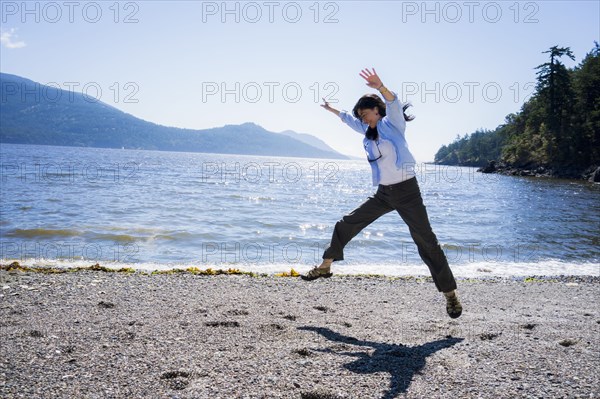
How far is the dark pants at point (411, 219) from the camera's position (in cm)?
511

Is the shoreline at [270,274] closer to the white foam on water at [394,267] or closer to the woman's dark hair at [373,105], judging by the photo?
the white foam on water at [394,267]

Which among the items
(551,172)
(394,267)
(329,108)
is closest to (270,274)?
(394,267)

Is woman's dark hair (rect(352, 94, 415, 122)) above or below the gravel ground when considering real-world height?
above

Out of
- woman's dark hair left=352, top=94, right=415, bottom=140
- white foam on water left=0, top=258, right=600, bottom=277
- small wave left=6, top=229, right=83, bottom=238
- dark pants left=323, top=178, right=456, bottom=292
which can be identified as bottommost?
white foam on water left=0, top=258, right=600, bottom=277

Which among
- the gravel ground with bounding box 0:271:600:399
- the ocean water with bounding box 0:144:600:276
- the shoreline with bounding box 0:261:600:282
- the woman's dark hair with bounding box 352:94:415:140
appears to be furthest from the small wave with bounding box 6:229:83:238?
the woman's dark hair with bounding box 352:94:415:140

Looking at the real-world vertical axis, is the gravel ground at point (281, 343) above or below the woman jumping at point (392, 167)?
below

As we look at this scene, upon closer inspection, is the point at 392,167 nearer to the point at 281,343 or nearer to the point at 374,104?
the point at 374,104

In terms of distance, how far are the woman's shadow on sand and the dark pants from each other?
0.84 m

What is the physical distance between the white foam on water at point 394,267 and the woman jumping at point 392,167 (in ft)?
18.3

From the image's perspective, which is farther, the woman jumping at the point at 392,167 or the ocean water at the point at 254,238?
the ocean water at the point at 254,238

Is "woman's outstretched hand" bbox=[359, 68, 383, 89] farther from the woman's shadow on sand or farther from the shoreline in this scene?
the shoreline

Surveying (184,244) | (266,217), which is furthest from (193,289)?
(266,217)

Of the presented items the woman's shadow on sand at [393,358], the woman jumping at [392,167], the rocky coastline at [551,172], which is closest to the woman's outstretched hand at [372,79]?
the woman jumping at [392,167]

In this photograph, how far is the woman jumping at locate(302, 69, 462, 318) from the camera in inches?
193
